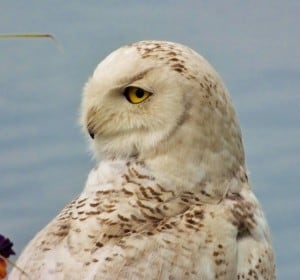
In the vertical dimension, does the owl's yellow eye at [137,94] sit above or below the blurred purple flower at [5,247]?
below

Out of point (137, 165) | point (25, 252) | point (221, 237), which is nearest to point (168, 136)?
point (137, 165)

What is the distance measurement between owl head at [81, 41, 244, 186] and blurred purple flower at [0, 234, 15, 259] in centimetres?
152

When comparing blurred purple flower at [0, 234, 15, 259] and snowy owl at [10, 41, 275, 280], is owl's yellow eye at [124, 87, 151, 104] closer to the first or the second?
snowy owl at [10, 41, 275, 280]

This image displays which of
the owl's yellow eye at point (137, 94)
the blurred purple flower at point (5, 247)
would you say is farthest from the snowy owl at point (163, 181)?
the blurred purple flower at point (5, 247)

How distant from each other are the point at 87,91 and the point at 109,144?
22 centimetres

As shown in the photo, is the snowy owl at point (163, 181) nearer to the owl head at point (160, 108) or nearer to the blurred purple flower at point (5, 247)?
the owl head at point (160, 108)

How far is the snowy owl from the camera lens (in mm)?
2943

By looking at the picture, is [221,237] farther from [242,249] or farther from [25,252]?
[25,252]

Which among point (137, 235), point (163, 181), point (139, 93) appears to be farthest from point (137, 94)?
Answer: point (137, 235)

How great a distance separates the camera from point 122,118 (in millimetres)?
3379

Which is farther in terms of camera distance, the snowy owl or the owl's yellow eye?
the owl's yellow eye

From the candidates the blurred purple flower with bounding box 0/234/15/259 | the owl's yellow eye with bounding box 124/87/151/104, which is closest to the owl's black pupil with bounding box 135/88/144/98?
the owl's yellow eye with bounding box 124/87/151/104

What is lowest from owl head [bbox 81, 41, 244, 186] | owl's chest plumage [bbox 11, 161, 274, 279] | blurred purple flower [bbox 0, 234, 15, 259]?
owl's chest plumage [bbox 11, 161, 274, 279]

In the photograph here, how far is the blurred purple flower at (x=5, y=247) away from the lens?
1.81 meters
